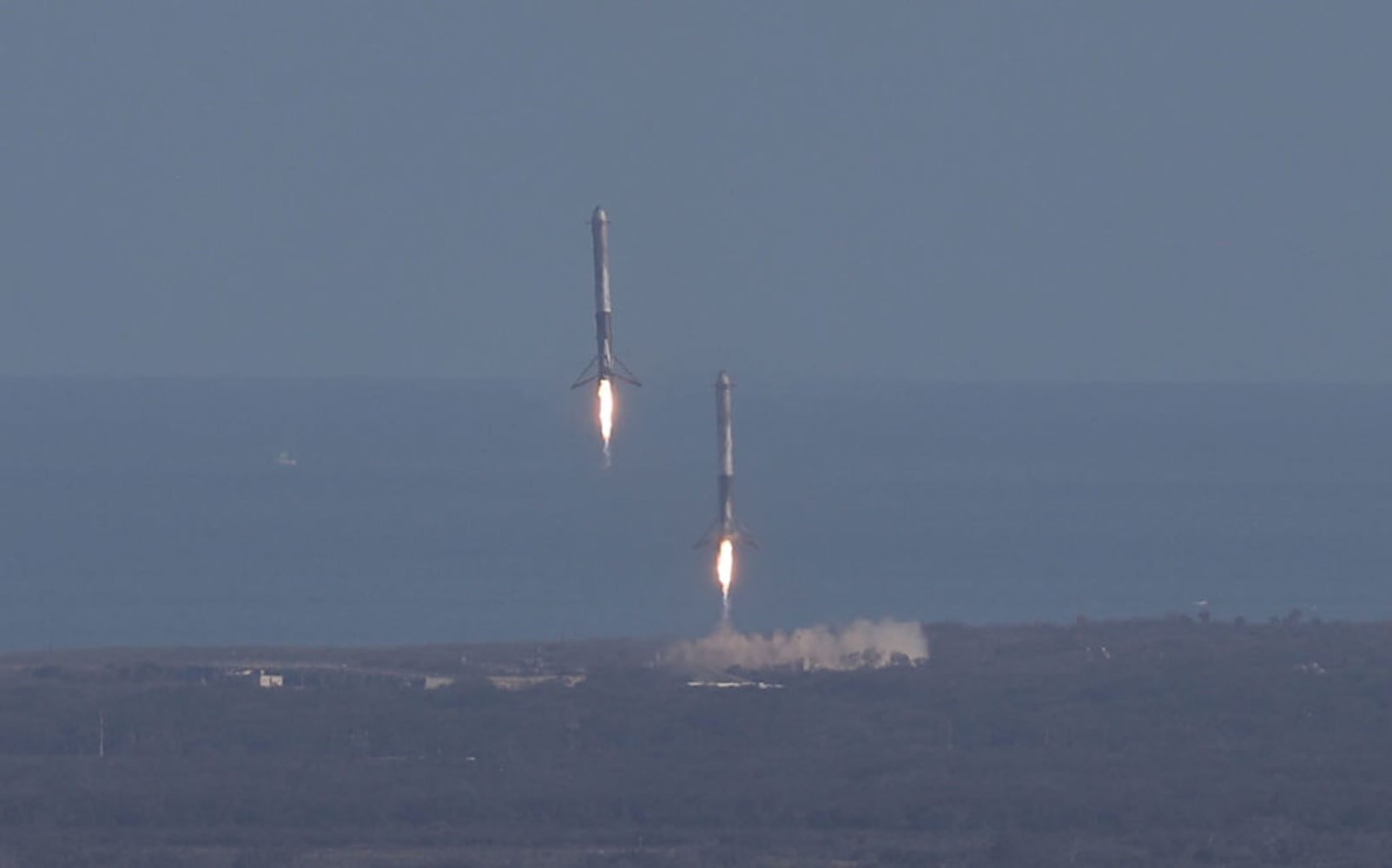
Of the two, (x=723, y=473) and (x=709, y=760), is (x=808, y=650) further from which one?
(x=709, y=760)

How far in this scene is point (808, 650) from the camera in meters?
87.6

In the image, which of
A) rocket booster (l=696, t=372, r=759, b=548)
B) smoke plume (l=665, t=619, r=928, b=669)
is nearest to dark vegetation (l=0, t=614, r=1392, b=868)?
smoke plume (l=665, t=619, r=928, b=669)

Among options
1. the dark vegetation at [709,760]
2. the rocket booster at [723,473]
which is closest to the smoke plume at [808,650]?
the dark vegetation at [709,760]

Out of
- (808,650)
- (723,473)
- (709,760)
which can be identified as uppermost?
(723,473)

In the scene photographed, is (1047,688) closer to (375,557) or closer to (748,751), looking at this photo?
(748,751)

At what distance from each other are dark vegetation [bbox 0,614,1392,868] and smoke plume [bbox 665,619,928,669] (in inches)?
55.6

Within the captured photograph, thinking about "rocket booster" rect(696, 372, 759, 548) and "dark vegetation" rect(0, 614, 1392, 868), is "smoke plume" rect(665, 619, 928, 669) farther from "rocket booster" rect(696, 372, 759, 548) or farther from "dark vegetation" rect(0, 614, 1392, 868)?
"rocket booster" rect(696, 372, 759, 548)

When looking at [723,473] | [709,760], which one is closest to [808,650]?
[723,473]

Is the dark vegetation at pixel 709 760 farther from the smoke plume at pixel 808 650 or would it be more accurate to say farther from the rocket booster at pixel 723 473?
the rocket booster at pixel 723 473

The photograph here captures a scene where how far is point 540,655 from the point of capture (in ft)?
292

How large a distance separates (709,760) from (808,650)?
18.9 m

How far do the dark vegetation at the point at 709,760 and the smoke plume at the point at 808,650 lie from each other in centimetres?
141

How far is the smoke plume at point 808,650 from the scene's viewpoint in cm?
8619

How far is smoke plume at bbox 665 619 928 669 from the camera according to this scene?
86188 millimetres
